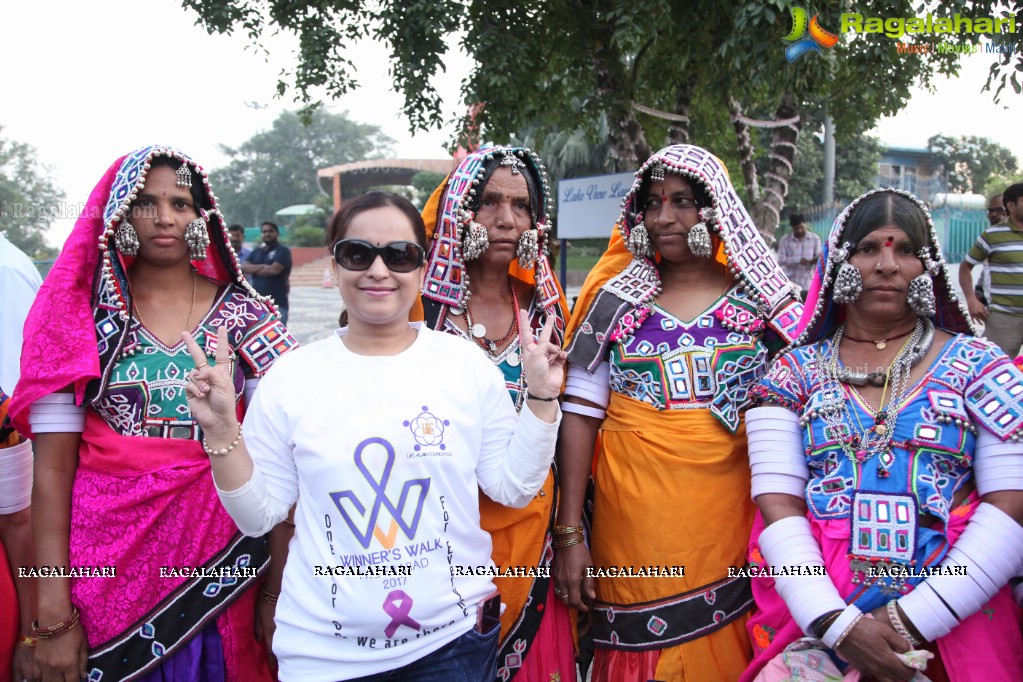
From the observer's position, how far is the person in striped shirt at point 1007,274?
5.81 metres

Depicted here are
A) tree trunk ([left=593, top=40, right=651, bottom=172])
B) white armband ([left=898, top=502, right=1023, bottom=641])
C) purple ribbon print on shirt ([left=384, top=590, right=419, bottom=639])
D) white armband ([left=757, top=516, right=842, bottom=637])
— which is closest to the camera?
purple ribbon print on shirt ([left=384, top=590, right=419, bottom=639])

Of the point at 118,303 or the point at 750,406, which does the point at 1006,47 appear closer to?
the point at 750,406

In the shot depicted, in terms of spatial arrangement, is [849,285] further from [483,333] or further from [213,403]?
[213,403]

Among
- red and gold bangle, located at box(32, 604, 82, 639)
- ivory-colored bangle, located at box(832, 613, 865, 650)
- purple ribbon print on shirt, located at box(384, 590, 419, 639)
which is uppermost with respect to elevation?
purple ribbon print on shirt, located at box(384, 590, 419, 639)

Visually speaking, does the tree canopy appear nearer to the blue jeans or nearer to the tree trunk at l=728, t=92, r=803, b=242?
the tree trunk at l=728, t=92, r=803, b=242

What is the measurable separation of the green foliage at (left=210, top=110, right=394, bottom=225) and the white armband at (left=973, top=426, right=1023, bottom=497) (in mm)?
59896

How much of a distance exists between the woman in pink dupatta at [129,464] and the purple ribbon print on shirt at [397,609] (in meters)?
0.81

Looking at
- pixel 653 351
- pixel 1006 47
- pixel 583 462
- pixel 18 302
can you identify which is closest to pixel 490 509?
pixel 583 462

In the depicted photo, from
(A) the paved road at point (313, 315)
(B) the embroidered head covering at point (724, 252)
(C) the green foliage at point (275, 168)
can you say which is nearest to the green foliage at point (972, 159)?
(A) the paved road at point (313, 315)

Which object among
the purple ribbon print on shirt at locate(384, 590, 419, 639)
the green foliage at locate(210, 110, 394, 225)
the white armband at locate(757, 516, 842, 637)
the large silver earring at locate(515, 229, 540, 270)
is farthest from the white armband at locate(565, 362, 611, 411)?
the green foliage at locate(210, 110, 394, 225)

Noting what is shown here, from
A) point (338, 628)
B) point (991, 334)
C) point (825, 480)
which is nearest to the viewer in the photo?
point (338, 628)

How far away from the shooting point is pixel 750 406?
8.02ft

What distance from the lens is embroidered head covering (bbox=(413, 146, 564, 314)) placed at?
265 centimetres

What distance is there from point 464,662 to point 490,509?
23.8 inches
